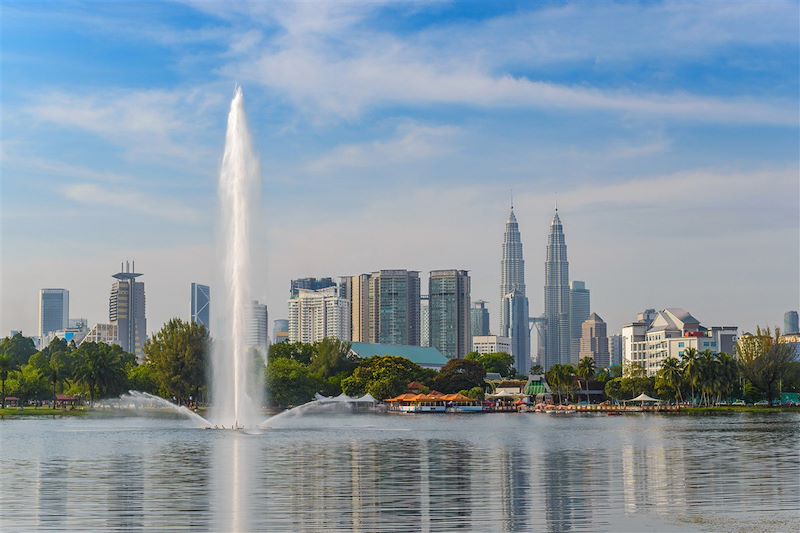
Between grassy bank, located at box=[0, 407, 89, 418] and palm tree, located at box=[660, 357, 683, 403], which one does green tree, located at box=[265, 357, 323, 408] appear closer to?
grassy bank, located at box=[0, 407, 89, 418]

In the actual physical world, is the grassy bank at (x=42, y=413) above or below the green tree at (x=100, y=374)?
below

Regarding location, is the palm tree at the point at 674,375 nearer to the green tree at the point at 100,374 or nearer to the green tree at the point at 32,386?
the green tree at the point at 100,374

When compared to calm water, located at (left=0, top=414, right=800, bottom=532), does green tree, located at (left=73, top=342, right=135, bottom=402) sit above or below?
above

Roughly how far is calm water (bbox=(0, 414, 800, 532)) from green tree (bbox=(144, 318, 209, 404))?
73.7 m

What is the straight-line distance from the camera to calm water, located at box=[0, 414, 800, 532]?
112 feet

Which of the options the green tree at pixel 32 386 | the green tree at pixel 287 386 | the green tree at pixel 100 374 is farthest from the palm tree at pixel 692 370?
the green tree at pixel 32 386

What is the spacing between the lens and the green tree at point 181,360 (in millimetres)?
152375

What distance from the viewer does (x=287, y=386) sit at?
17662 centimetres

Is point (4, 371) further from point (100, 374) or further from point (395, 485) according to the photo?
point (395, 485)

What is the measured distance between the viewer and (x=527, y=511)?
119 ft

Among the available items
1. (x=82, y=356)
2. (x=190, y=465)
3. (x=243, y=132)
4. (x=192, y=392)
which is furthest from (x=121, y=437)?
(x=82, y=356)

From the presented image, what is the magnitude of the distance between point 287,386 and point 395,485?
133 m

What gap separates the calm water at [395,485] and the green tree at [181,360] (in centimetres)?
7367

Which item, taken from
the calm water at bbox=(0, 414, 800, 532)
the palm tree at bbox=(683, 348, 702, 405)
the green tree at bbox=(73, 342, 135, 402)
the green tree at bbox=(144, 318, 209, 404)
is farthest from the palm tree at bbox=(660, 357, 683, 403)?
the calm water at bbox=(0, 414, 800, 532)
